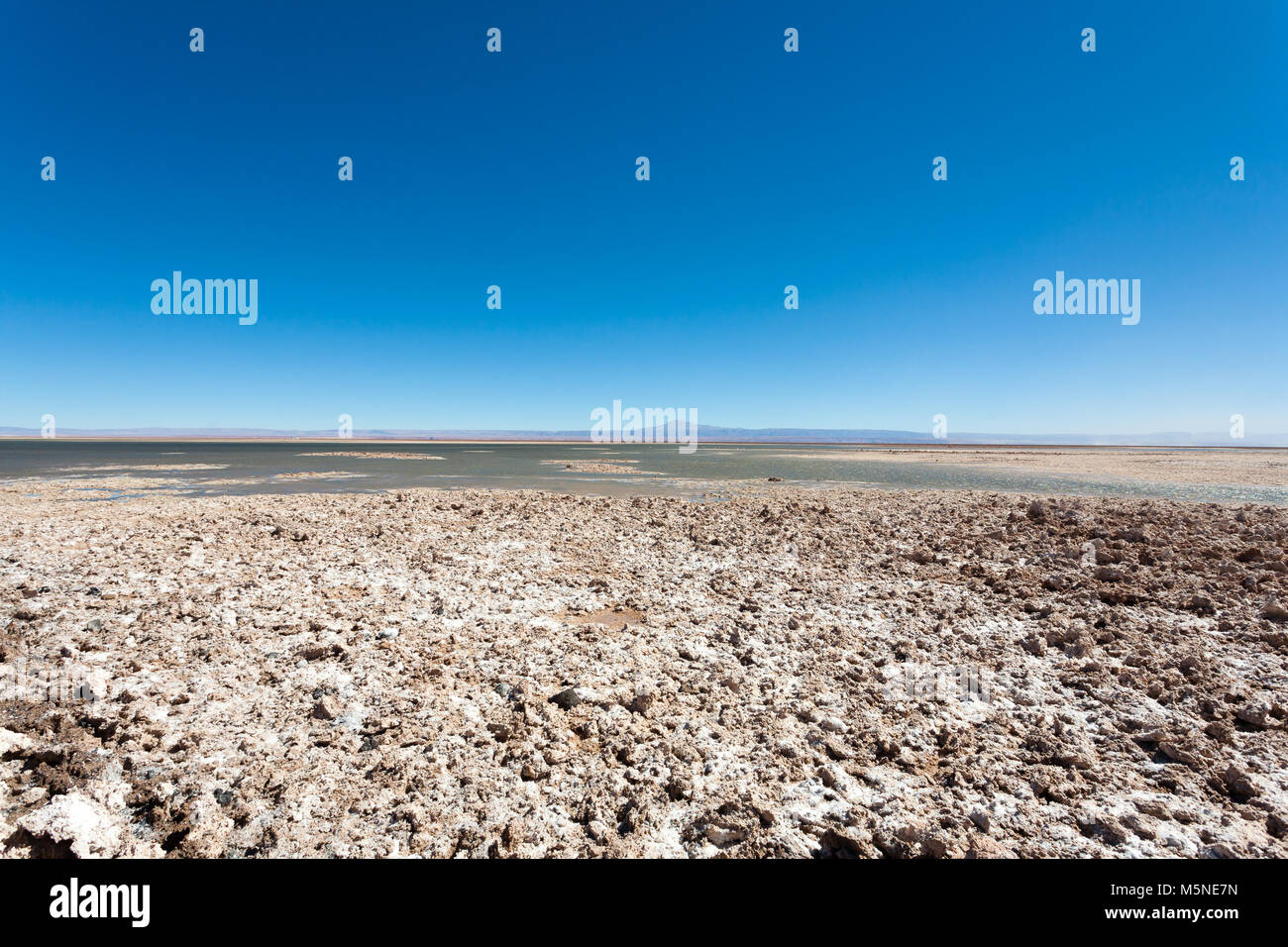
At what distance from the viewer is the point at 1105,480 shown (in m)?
27.4

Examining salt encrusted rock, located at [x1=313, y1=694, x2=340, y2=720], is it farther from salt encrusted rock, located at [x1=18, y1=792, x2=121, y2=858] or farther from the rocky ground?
salt encrusted rock, located at [x1=18, y1=792, x2=121, y2=858]

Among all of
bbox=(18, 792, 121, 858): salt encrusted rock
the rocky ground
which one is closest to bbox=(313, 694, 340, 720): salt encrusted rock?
the rocky ground

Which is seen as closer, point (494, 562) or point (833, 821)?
point (833, 821)

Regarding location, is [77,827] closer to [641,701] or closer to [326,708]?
[326,708]

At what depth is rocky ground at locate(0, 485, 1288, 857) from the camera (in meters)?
2.69

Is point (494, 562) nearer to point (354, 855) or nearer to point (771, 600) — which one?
point (771, 600)

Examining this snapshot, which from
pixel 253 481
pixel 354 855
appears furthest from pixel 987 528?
pixel 253 481

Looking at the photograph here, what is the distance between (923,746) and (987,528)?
28.8 ft

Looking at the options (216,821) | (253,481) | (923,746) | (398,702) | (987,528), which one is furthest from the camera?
(253,481)

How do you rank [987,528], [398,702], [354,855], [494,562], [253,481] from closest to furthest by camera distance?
1. [354,855]
2. [398,702]
3. [494,562]
4. [987,528]
5. [253,481]

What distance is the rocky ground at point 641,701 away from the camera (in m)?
2.69

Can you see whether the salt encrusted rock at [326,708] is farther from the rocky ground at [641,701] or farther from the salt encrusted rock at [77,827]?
the salt encrusted rock at [77,827]
